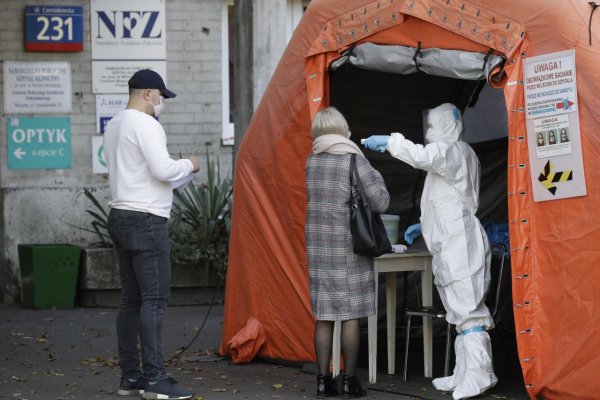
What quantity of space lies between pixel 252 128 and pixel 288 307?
4.36 feet

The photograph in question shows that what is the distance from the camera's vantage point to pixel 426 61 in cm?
742

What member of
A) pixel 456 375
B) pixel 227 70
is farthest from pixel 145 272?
pixel 227 70

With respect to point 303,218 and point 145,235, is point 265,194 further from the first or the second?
point 145,235

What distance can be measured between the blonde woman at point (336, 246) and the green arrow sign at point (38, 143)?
5.30m

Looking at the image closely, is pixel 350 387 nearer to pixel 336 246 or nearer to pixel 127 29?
pixel 336 246

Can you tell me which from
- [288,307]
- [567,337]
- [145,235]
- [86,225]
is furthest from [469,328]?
[86,225]

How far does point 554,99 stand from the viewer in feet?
22.2

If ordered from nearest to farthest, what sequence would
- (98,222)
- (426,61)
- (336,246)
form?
(336,246) < (426,61) < (98,222)

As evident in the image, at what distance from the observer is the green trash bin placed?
1152 cm

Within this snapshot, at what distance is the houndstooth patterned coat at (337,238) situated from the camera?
286 inches

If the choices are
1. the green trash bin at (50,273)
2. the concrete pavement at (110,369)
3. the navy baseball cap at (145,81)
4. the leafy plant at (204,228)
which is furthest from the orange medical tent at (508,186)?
the green trash bin at (50,273)

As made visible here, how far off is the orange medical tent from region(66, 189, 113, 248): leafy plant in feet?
11.4

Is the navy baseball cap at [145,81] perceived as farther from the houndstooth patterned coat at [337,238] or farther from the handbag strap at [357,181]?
the handbag strap at [357,181]

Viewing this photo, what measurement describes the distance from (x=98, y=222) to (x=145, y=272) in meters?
4.96
